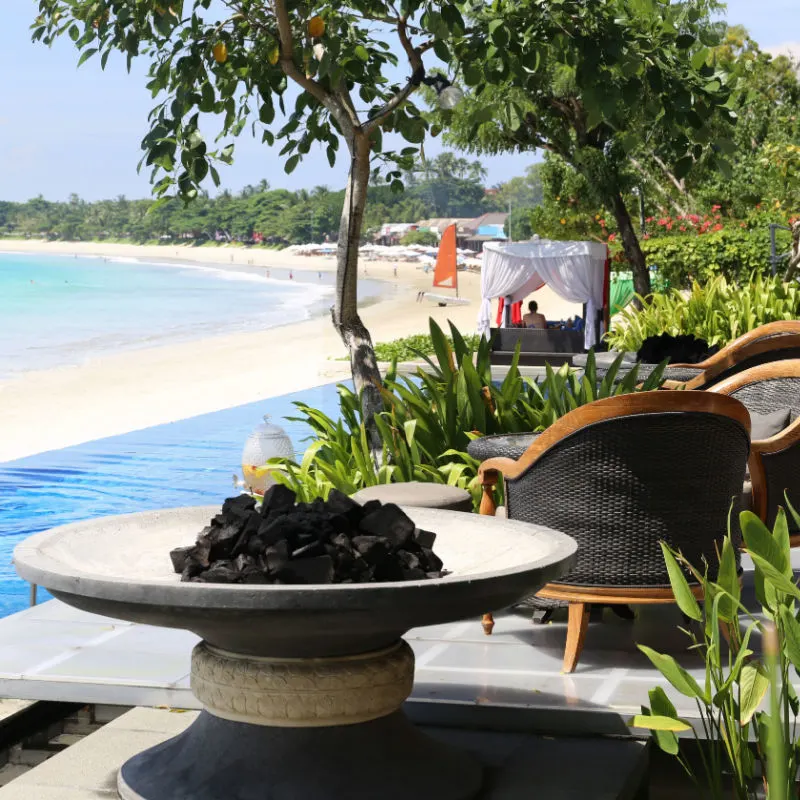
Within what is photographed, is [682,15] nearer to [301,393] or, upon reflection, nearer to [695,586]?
[695,586]

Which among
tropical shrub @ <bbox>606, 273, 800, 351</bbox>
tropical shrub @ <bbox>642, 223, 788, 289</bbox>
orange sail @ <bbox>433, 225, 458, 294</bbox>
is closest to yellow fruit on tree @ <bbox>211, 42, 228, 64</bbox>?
tropical shrub @ <bbox>606, 273, 800, 351</bbox>

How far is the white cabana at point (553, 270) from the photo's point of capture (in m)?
19.7

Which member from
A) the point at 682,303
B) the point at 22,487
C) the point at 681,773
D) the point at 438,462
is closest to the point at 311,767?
the point at 681,773

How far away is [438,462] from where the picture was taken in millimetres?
5309

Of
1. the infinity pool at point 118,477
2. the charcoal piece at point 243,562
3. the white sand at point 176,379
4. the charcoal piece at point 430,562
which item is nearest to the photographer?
the charcoal piece at point 243,562

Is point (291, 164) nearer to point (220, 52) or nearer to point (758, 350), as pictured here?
point (220, 52)

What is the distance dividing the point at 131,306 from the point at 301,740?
185 ft

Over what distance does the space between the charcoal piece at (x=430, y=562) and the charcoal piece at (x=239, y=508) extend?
41cm

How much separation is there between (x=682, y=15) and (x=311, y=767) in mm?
3049

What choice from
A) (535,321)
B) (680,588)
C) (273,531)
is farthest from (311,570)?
(535,321)

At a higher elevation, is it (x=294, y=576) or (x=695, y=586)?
(x=294, y=576)

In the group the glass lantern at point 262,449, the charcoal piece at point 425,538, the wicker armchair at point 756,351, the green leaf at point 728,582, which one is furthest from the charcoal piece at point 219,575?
the glass lantern at point 262,449

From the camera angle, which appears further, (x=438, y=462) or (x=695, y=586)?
(x=438, y=462)

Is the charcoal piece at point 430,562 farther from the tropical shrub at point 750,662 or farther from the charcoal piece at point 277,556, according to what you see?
the tropical shrub at point 750,662
